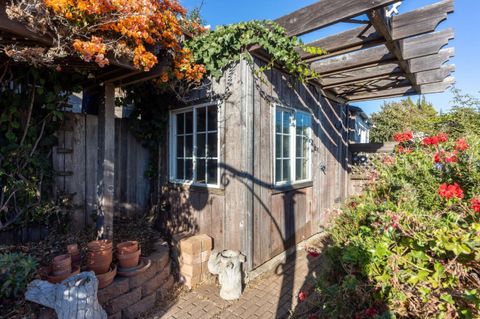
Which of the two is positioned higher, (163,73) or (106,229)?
(163,73)

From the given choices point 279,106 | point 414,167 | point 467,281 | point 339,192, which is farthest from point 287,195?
point 467,281

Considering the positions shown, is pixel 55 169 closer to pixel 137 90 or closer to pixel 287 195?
pixel 137 90

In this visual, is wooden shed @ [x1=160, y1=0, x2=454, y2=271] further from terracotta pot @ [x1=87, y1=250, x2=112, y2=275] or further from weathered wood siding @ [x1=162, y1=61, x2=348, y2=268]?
terracotta pot @ [x1=87, y1=250, x2=112, y2=275]

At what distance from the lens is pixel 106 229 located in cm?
314

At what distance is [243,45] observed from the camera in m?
3.25

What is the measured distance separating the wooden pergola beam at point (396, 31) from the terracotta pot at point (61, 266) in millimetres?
3537

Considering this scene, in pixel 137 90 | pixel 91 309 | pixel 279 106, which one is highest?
pixel 137 90

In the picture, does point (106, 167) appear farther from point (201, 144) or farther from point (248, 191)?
point (248, 191)

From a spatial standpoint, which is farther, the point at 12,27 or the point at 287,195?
the point at 287,195

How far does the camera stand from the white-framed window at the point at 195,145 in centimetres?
364

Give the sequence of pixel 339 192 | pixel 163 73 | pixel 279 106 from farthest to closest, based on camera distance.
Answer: pixel 339 192, pixel 279 106, pixel 163 73

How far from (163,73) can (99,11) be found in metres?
0.93

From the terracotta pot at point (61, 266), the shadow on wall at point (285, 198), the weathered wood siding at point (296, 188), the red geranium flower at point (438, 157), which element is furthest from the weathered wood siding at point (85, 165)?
the red geranium flower at point (438, 157)

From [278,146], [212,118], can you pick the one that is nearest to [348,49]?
[278,146]
